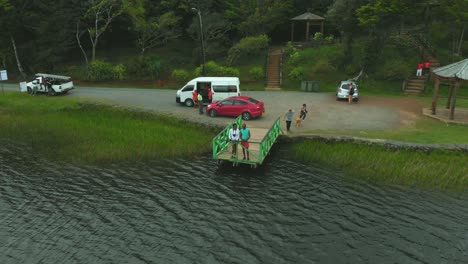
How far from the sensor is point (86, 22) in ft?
144

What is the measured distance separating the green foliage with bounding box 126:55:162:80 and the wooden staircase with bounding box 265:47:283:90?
40.1ft

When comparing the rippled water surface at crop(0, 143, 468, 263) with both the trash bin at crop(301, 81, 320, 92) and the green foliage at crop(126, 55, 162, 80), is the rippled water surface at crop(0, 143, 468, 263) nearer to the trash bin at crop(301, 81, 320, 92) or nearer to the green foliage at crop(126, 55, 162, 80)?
the trash bin at crop(301, 81, 320, 92)

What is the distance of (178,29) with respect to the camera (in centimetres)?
4469

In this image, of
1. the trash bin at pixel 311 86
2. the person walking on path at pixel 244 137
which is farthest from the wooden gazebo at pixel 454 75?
the person walking on path at pixel 244 137

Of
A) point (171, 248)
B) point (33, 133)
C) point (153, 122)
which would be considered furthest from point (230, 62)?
point (171, 248)

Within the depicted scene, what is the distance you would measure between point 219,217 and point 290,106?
51.2 ft

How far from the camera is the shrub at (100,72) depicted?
40.1 metres

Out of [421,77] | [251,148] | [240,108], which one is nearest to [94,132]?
[240,108]

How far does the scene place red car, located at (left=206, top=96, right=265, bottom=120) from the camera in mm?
23625

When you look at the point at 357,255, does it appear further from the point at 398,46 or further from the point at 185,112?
the point at 398,46

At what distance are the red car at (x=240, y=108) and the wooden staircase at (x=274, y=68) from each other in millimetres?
11904

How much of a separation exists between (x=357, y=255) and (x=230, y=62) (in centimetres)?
3218

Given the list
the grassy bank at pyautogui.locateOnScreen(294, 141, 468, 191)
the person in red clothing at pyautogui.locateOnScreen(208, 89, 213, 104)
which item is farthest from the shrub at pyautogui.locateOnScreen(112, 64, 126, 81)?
the grassy bank at pyautogui.locateOnScreen(294, 141, 468, 191)

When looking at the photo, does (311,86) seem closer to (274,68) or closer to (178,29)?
(274,68)
